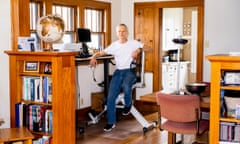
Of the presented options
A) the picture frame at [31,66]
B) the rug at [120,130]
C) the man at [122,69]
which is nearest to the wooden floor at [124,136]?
the rug at [120,130]

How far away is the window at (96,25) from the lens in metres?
6.51

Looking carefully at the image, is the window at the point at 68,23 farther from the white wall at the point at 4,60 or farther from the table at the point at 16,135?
the table at the point at 16,135

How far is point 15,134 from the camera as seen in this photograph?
3701 millimetres

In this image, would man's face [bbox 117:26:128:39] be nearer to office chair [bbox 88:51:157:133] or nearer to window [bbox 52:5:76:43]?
office chair [bbox 88:51:157:133]

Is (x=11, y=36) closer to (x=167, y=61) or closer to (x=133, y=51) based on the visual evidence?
(x=133, y=51)

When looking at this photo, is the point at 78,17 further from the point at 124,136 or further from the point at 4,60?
the point at 124,136

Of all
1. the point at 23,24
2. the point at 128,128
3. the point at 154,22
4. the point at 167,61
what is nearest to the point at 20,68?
the point at 23,24

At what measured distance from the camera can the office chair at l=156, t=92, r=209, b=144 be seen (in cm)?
354

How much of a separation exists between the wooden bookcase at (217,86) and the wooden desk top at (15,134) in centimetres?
183

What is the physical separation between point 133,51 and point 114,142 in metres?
1.39

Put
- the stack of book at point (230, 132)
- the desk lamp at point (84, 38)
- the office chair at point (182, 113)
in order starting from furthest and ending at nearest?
the desk lamp at point (84, 38) → the office chair at point (182, 113) → the stack of book at point (230, 132)

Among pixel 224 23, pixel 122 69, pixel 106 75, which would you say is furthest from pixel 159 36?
pixel 122 69

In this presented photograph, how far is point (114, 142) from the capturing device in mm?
4770

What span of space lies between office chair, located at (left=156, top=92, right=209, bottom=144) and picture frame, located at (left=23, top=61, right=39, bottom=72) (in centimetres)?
141
